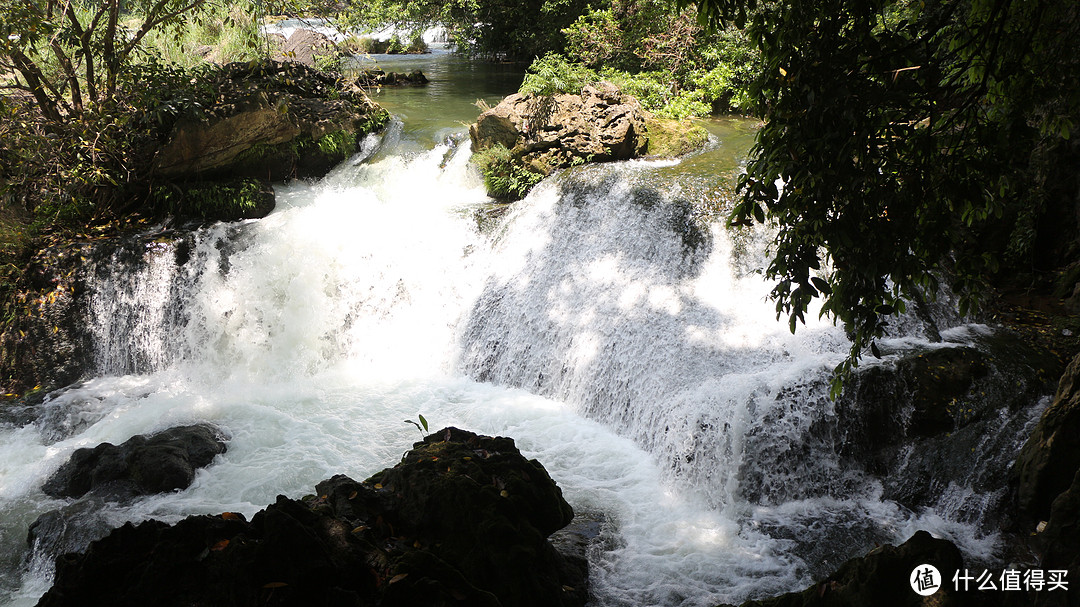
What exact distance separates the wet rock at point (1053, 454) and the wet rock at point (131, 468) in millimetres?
6514

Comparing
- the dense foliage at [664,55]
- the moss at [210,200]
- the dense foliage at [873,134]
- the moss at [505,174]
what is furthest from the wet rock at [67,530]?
the dense foliage at [664,55]

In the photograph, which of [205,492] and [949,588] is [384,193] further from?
[949,588]

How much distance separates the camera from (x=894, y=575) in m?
3.09

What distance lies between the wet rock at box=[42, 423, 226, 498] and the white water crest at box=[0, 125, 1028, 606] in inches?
6.3

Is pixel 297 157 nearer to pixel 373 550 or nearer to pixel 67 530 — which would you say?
pixel 67 530

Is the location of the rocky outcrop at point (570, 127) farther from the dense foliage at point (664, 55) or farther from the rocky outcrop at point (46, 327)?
the rocky outcrop at point (46, 327)

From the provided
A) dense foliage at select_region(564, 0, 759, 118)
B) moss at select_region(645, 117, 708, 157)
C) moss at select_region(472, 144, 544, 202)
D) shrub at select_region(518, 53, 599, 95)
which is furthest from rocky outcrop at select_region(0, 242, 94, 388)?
dense foliage at select_region(564, 0, 759, 118)

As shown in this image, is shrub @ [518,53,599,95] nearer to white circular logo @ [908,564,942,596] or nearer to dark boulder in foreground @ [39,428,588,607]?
dark boulder in foreground @ [39,428,588,607]

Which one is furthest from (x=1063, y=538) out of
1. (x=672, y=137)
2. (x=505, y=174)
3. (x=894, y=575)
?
(x=505, y=174)

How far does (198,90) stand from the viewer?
29.9ft

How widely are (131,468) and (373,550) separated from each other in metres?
3.72

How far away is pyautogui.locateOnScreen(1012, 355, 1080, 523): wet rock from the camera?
4.47m

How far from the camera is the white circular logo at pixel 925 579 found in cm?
301

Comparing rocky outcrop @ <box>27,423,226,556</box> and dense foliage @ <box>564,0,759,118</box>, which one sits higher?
dense foliage @ <box>564,0,759,118</box>
